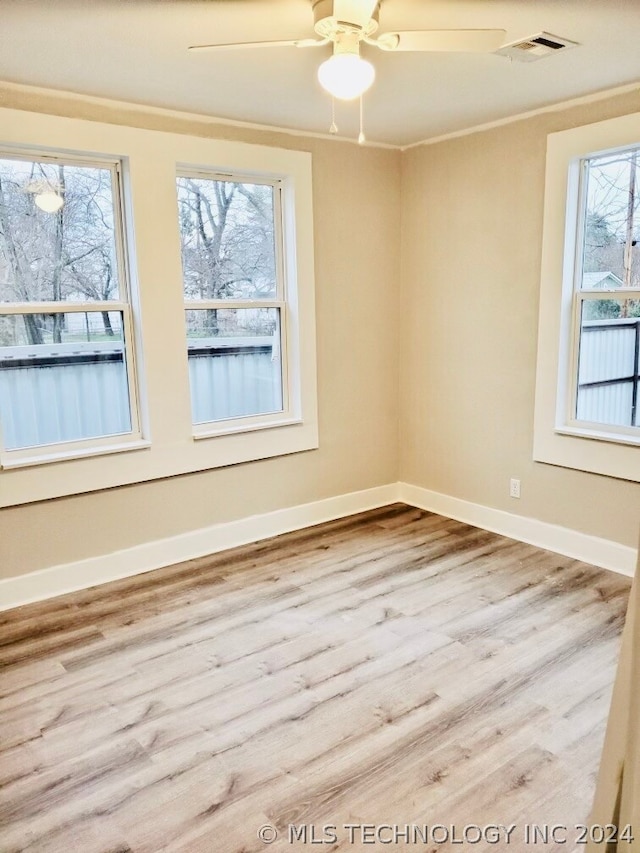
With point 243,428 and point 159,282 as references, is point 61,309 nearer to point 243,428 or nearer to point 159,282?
point 159,282

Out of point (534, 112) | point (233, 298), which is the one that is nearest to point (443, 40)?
point (534, 112)

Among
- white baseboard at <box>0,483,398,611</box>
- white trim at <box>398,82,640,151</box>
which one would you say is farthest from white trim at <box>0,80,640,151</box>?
white baseboard at <box>0,483,398,611</box>

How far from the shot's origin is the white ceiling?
2.08 meters

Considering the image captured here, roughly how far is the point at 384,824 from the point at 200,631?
1307mm

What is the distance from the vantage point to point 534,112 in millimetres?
3373

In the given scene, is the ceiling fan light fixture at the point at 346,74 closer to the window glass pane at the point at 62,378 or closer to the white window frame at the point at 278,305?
the white window frame at the point at 278,305

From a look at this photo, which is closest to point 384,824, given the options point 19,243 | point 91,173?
point 19,243

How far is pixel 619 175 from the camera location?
10.5 ft

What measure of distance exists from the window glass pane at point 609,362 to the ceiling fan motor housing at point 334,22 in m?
1.95

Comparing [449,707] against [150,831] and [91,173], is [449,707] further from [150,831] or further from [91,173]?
[91,173]

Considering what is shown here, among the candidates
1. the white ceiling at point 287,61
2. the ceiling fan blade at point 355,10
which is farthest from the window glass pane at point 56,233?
the ceiling fan blade at point 355,10

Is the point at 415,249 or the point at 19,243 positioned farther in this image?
the point at 415,249

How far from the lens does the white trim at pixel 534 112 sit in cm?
303

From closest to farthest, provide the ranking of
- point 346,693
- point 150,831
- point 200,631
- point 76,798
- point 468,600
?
point 150,831 < point 76,798 < point 346,693 < point 200,631 < point 468,600
